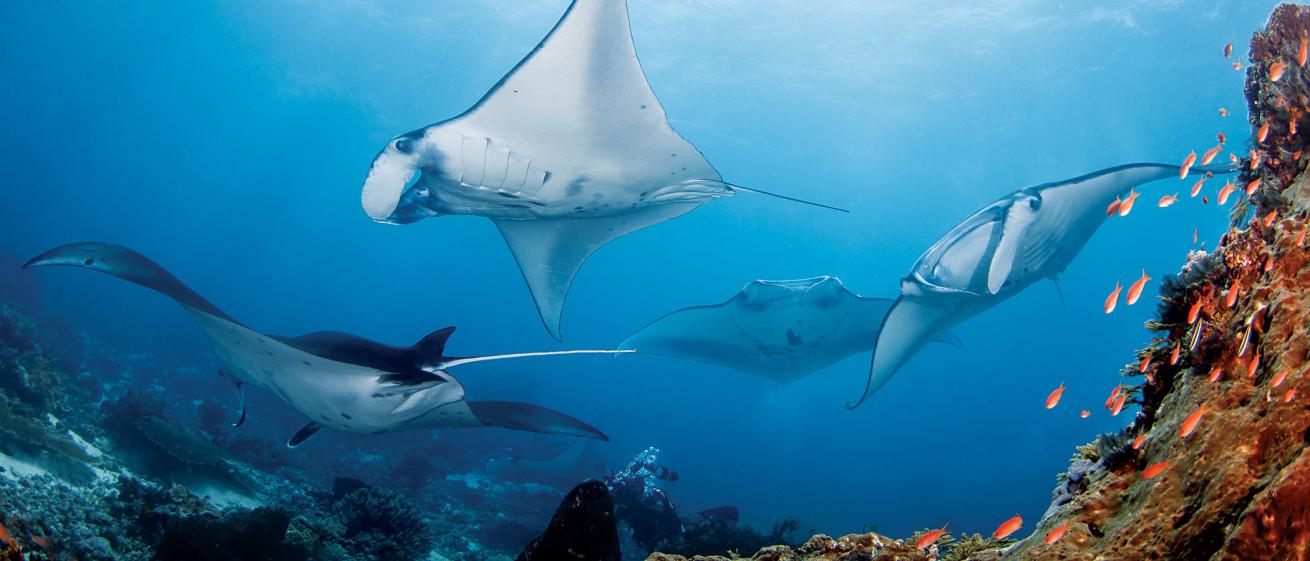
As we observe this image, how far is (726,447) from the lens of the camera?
1769 inches

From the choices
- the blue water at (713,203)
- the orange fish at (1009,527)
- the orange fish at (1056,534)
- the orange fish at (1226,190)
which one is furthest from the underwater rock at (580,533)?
the blue water at (713,203)

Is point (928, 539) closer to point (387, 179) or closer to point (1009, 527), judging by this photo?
point (1009, 527)

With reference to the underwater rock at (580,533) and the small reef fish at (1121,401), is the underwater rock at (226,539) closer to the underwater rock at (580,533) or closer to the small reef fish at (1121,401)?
the underwater rock at (580,533)

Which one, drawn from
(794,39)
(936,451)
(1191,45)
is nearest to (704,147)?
(794,39)

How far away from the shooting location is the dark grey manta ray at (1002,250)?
5.50m

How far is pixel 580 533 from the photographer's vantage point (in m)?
3.11

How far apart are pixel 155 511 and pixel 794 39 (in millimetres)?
22616

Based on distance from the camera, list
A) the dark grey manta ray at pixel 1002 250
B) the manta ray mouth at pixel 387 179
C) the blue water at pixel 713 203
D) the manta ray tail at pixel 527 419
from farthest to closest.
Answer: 1. the blue water at pixel 713 203
2. the dark grey manta ray at pixel 1002 250
3. the manta ray tail at pixel 527 419
4. the manta ray mouth at pixel 387 179

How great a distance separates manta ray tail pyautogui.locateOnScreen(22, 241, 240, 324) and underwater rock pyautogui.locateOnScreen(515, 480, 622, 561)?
2.64 metres

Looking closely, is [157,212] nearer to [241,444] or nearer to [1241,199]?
[241,444]

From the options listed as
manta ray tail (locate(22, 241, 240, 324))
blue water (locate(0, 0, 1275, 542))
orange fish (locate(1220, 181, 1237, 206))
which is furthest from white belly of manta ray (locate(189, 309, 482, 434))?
blue water (locate(0, 0, 1275, 542))

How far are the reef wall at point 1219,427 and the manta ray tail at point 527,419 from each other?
6.26ft

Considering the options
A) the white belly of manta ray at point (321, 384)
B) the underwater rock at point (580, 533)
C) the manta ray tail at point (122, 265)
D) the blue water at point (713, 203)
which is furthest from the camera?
the blue water at point (713, 203)

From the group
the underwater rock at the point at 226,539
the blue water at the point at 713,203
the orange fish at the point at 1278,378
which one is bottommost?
the underwater rock at the point at 226,539
